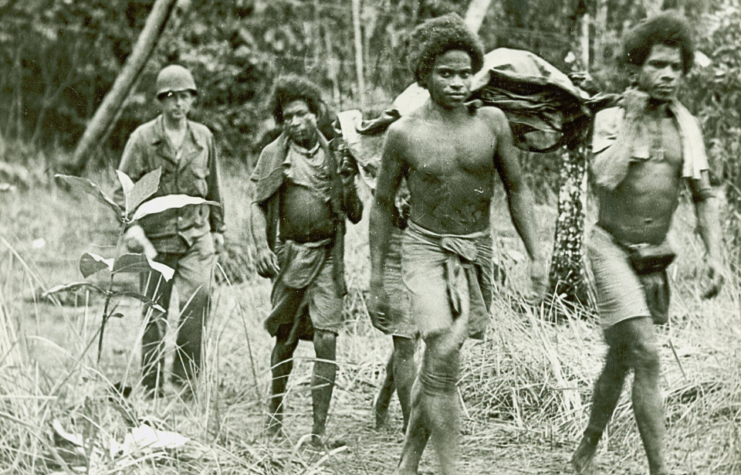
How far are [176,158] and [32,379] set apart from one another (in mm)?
1537

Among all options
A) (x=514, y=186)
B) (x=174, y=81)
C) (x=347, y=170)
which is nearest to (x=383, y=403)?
(x=347, y=170)

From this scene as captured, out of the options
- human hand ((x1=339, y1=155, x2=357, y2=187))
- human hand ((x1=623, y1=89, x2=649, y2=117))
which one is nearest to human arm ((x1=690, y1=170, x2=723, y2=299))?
human hand ((x1=623, y1=89, x2=649, y2=117))

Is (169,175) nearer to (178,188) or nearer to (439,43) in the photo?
(178,188)

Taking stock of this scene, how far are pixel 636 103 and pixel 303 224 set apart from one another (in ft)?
5.25

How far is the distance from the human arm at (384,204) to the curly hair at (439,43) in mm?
266

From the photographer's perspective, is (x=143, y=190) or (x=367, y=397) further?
(x=367, y=397)

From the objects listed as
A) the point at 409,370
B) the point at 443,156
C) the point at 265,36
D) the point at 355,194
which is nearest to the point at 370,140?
the point at 355,194

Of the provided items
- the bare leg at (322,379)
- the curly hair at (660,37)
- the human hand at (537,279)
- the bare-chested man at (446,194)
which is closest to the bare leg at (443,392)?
the bare-chested man at (446,194)

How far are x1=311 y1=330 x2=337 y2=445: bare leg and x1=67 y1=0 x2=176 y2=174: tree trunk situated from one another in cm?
Answer: 243

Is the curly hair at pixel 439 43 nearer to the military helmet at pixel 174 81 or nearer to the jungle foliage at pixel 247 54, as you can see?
the military helmet at pixel 174 81

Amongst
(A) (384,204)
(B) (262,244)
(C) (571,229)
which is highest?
(A) (384,204)

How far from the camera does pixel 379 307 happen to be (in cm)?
365

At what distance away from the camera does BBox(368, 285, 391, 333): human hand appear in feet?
11.7

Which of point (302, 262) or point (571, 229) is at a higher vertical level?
point (302, 262)
